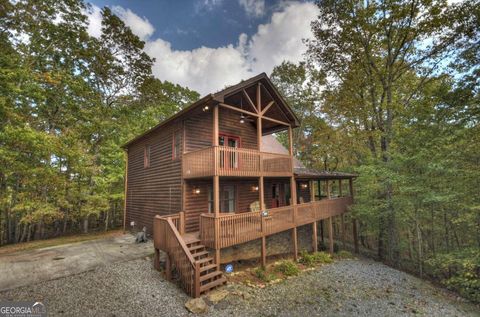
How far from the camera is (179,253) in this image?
6.39 m

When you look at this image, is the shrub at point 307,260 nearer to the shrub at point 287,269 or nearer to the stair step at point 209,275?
the shrub at point 287,269

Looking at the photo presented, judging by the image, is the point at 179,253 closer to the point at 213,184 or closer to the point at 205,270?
the point at 205,270

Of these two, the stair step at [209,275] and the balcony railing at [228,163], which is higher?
the balcony railing at [228,163]

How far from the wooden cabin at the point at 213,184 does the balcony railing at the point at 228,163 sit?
0.12 ft

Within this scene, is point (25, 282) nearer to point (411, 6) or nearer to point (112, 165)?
point (112, 165)

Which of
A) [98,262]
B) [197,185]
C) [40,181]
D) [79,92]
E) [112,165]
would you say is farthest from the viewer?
[112,165]

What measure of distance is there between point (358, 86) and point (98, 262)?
16877 mm

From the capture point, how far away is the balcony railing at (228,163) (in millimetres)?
7758

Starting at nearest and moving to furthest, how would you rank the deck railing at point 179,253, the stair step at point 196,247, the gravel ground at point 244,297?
Answer: the gravel ground at point 244,297
the deck railing at point 179,253
the stair step at point 196,247

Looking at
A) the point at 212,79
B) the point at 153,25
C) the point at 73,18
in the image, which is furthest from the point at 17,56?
the point at 212,79

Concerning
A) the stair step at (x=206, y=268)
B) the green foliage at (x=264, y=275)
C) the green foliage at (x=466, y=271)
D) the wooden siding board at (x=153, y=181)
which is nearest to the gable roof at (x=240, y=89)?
the wooden siding board at (x=153, y=181)

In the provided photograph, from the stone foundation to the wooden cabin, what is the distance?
0.46 ft

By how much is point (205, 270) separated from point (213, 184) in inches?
121

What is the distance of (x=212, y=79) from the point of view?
24.2 m
